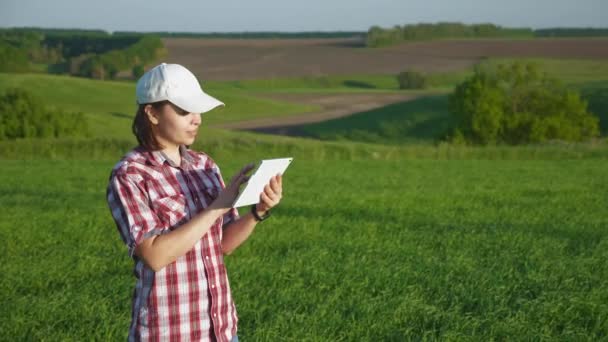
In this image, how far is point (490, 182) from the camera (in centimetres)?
1573

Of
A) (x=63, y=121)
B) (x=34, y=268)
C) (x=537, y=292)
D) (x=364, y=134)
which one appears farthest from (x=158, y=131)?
(x=364, y=134)

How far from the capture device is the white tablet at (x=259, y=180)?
2.45m

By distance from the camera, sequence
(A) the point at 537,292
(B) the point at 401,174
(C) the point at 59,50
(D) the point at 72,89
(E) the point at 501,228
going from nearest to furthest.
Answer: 1. (A) the point at 537,292
2. (E) the point at 501,228
3. (B) the point at 401,174
4. (D) the point at 72,89
5. (C) the point at 59,50

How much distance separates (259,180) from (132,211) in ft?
1.49

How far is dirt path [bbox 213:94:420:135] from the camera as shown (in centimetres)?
5956

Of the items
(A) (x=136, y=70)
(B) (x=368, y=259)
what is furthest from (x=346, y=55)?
(B) (x=368, y=259)

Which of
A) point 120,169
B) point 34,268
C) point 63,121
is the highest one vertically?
point 120,169

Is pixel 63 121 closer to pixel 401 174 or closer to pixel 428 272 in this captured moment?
pixel 401 174

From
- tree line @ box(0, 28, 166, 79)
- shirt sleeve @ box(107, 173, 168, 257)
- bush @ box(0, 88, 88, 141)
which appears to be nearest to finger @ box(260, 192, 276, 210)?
shirt sleeve @ box(107, 173, 168, 257)

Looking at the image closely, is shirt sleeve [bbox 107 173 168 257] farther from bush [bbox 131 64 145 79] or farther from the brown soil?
the brown soil

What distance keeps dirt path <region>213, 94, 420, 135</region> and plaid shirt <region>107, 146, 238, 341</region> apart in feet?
176

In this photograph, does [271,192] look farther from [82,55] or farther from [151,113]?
[82,55]

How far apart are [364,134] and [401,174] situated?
40.8m

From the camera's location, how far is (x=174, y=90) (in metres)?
2.58
